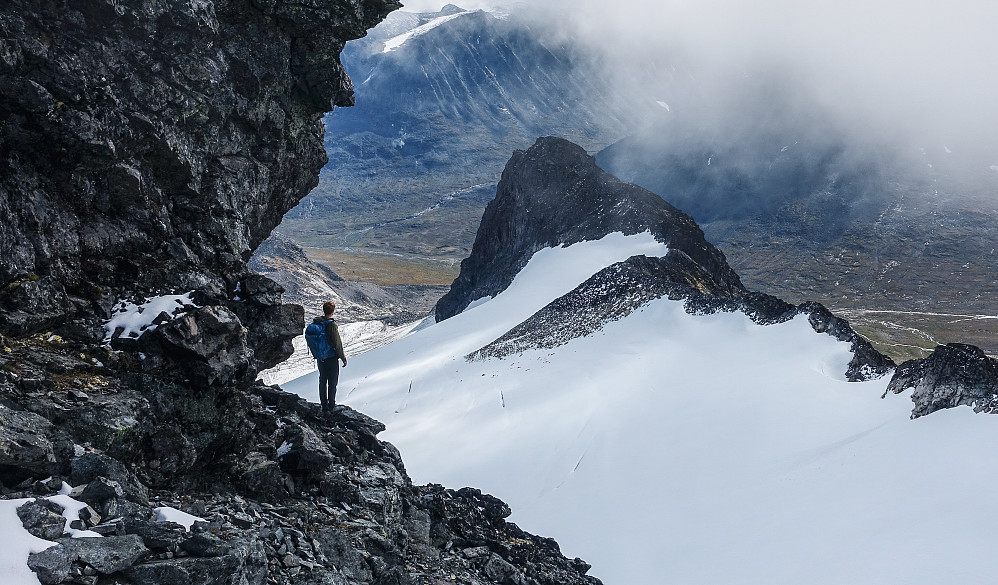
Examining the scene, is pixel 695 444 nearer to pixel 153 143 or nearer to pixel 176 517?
pixel 176 517

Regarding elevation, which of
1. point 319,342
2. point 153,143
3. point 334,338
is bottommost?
point 319,342

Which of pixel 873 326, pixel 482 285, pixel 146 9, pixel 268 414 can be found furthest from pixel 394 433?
pixel 873 326

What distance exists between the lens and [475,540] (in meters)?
15.4

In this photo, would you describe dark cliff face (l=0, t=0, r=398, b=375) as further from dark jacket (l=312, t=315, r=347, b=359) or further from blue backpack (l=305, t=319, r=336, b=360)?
dark jacket (l=312, t=315, r=347, b=359)

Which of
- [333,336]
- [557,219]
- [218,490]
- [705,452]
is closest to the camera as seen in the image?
[218,490]

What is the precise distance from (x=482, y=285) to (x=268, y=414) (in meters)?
55.8

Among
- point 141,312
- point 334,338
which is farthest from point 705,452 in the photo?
point 141,312

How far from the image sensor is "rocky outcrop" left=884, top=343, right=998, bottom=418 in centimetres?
1889

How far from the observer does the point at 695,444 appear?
23.9 metres

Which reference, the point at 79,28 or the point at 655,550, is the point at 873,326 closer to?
the point at 655,550

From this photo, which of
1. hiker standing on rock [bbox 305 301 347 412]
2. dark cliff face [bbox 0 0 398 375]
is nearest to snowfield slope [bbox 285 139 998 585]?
hiker standing on rock [bbox 305 301 347 412]

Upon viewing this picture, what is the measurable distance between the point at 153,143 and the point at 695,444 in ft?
62.9

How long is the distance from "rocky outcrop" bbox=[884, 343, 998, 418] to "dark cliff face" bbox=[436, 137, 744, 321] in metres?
30.1

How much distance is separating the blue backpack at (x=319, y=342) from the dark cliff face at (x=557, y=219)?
3914cm
